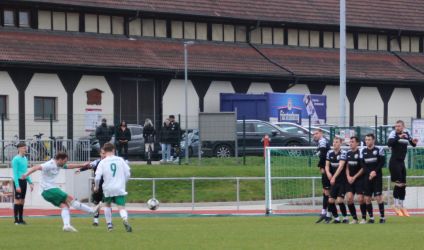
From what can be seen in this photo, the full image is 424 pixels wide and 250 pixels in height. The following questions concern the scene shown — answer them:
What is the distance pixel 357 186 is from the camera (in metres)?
25.6

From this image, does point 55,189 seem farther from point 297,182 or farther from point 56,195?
point 297,182

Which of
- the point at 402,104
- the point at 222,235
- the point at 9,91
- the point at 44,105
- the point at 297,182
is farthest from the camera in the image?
the point at 402,104

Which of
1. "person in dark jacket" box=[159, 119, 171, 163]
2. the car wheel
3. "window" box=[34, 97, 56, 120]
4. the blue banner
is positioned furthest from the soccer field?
the blue banner

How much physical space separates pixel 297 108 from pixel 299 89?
6.40 meters

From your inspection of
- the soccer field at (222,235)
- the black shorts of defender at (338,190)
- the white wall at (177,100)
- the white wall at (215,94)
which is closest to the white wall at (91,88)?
the white wall at (177,100)

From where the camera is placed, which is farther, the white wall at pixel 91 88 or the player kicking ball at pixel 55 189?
the white wall at pixel 91 88

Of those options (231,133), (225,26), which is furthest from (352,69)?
(231,133)

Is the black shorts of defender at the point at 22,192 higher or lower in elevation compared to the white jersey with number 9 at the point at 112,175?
lower

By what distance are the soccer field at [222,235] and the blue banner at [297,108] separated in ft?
96.3

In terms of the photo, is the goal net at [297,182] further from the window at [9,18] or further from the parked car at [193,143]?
the window at [9,18]

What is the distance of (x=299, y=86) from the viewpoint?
63625 mm

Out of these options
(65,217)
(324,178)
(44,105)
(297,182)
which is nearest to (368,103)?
(44,105)

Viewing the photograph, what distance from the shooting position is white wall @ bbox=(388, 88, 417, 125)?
67.1m

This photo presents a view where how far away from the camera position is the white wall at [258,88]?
2447 inches
